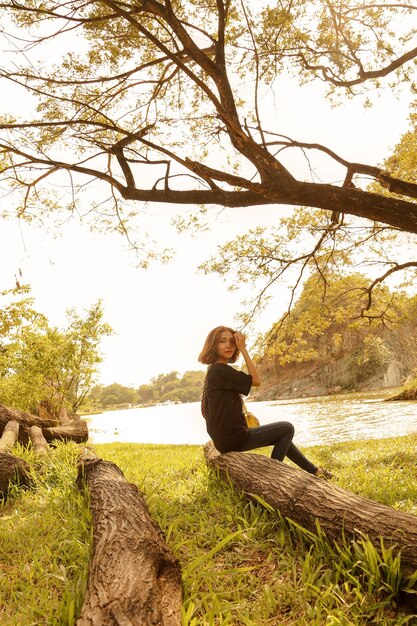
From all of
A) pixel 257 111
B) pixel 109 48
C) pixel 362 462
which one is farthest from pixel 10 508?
pixel 109 48

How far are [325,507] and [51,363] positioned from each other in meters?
16.7

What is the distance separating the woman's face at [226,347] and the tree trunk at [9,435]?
3542mm

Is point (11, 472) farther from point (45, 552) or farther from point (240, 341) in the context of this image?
point (240, 341)

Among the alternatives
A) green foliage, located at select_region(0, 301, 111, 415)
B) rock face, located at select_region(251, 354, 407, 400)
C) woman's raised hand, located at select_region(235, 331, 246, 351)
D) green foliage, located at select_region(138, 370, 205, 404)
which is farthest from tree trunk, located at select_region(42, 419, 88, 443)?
green foliage, located at select_region(138, 370, 205, 404)

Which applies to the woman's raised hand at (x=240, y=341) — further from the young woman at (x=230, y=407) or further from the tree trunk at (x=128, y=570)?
the tree trunk at (x=128, y=570)

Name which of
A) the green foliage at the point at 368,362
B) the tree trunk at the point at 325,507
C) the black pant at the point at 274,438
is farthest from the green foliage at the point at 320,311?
the green foliage at the point at 368,362

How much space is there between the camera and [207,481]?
4367 millimetres

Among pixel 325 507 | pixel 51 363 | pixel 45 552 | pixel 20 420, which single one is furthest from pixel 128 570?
pixel 51 363

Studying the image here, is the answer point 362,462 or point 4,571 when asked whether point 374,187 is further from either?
point 4,571

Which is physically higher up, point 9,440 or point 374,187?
point 374,187

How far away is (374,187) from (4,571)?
901cm

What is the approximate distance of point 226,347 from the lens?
4543 mm

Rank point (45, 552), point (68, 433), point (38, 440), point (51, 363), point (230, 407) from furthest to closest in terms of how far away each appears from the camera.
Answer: point (51, 363)
point (68, 433)
point (38, 440)
point (230, 407)
point (45, 552)

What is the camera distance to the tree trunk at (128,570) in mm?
1699
